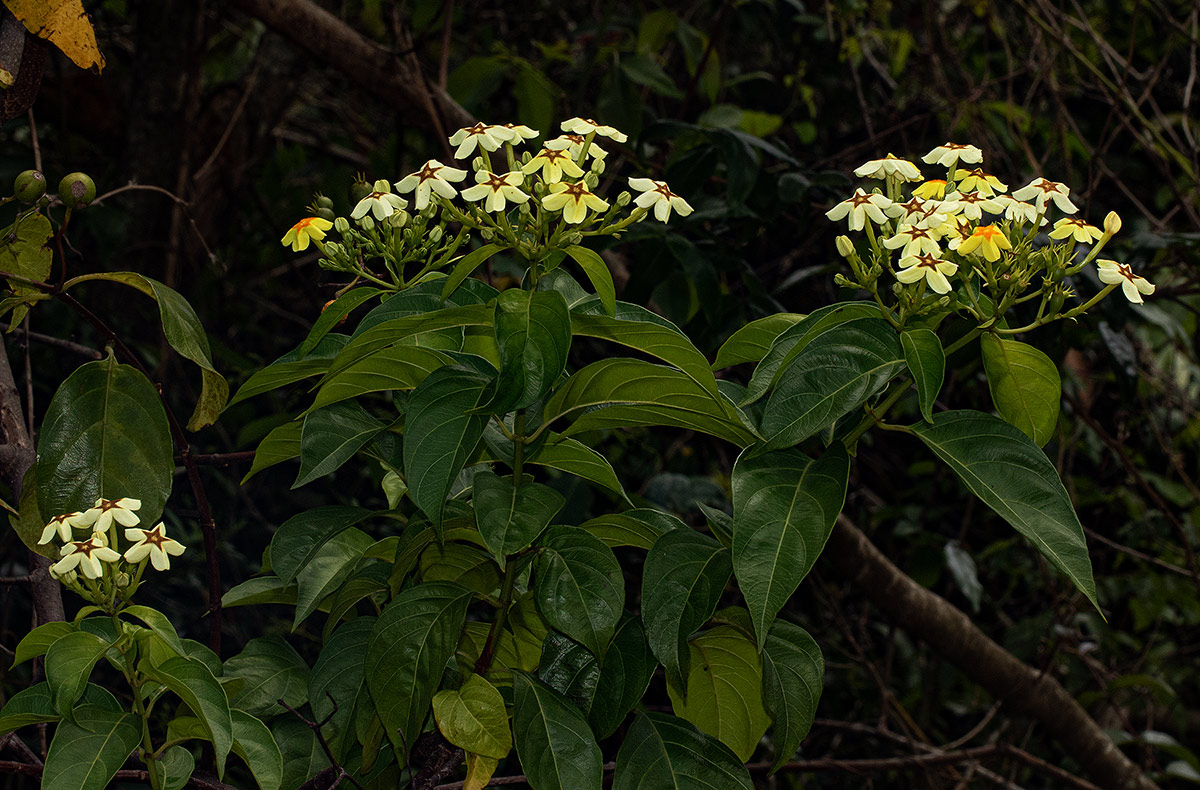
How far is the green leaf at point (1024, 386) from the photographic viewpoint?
696mm

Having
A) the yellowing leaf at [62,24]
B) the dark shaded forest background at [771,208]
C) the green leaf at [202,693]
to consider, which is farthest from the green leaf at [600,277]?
the dark shaded forest background at [771,208]

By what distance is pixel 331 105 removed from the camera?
2.58m

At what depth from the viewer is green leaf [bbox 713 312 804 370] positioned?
2.39 feet

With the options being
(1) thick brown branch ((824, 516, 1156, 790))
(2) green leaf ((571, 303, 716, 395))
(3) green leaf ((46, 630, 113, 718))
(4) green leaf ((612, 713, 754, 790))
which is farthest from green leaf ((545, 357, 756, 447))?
(1) thick brown branch ((824, 516, 1156, 790))

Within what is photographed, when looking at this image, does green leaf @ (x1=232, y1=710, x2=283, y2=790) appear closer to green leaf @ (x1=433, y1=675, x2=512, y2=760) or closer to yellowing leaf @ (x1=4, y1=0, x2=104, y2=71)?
green leaf @ (x1=433, y1=675, x2=512, y2=760)

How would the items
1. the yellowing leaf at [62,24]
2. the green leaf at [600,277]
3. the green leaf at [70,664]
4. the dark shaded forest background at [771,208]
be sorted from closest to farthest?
the green leaf at [70,664], the green leaf at [600,277], the yellowing leaf at [62,24], the dark shaded forest background at [771,208]

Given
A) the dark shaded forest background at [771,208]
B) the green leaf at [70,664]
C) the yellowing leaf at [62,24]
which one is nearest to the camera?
the green leaf at [70,664]

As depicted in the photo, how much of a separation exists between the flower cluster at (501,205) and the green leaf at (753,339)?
0.10m

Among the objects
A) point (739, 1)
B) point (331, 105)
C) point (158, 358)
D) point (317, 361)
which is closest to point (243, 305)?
point (158, 358)

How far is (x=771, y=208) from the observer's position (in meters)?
1.49

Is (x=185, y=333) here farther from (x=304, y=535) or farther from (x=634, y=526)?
(x=634, y=526)

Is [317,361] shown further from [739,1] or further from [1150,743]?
[1150,743]

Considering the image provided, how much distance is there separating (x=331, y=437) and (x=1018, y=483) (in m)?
0.46

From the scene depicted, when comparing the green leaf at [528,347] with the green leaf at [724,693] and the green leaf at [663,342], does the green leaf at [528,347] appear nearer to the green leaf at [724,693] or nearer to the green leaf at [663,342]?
the green leaf at [663,342]
